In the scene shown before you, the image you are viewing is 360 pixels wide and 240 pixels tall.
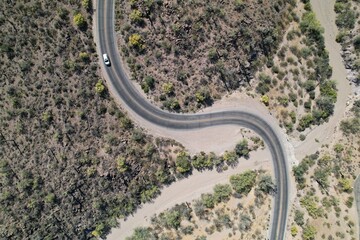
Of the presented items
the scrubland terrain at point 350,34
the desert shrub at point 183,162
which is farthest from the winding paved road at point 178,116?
the scrubland terrain at point 350,34

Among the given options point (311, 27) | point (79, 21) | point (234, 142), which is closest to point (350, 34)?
point (311, 27)

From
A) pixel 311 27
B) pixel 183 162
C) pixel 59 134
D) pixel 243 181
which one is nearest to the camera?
pixel 59 134

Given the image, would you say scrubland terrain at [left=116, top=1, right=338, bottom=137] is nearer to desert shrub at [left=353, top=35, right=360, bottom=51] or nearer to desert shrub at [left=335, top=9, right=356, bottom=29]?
desert shrub at [left=335, top=9, right=356, bottom=29]

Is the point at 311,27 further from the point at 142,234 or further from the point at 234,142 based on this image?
the point at 142,234

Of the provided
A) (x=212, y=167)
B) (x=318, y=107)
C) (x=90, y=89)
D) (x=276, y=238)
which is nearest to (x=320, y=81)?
(x=318, y=107)

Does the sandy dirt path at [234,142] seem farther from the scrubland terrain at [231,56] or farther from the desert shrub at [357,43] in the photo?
the desert shrub at [357,43]

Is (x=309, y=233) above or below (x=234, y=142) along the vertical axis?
below

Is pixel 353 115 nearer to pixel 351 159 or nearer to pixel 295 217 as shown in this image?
pixel 351 159

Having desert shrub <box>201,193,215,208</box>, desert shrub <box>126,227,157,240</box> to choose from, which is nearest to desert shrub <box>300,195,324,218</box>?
desert shrub <box>201,193,215,208</box>

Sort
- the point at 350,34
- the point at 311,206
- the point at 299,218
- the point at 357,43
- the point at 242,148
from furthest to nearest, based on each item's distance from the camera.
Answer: the point at 299,218
the point at 242,148
the point at 311,206
the point at 350,34
the point at 357,43
